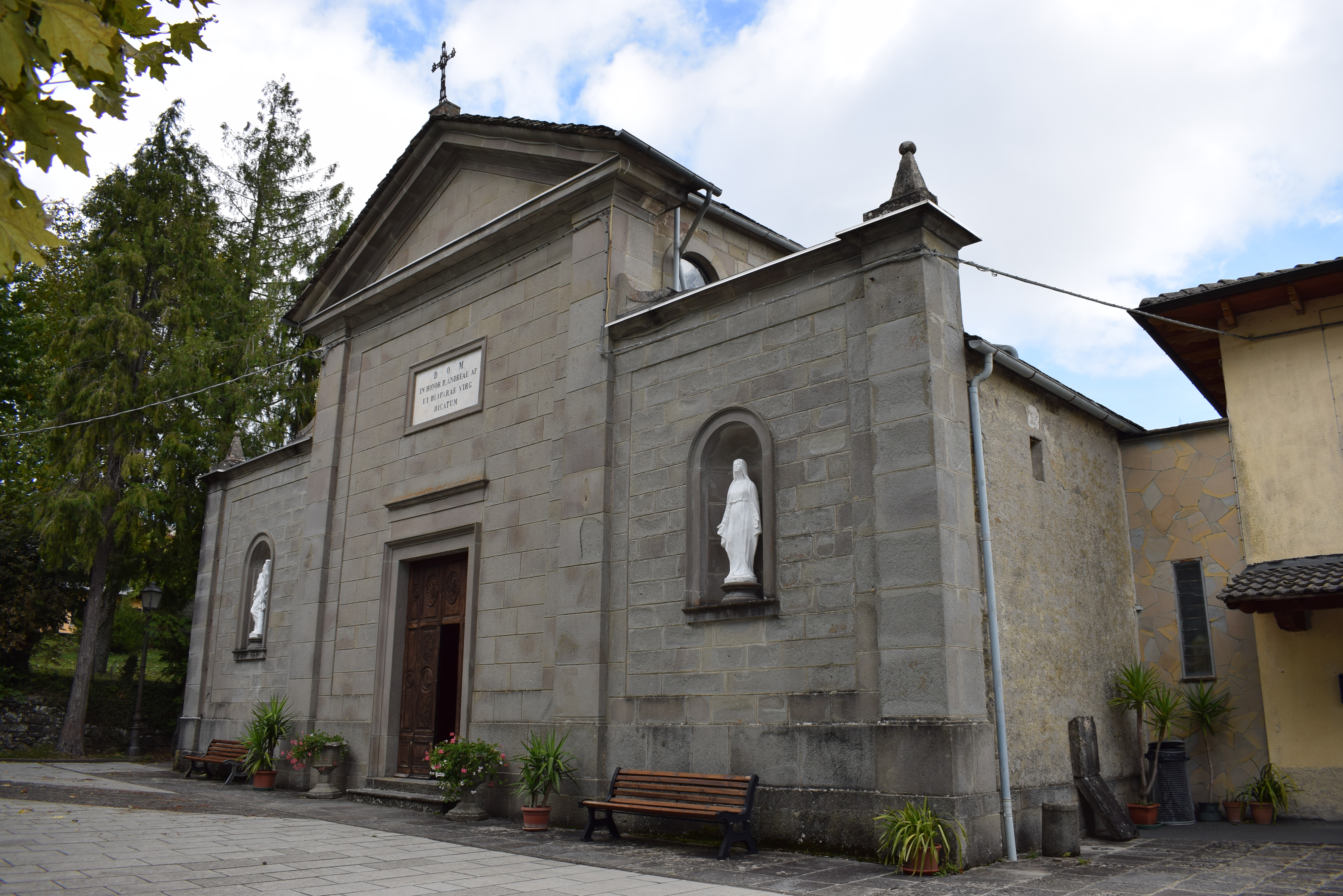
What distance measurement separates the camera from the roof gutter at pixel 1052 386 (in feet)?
29.3

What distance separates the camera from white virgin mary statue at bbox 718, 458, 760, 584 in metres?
8.98

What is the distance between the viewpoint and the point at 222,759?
15047 mm

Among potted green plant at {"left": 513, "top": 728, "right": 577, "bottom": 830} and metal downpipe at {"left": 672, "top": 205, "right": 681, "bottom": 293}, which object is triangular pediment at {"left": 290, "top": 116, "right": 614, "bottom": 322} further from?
potted green plant at {"left": 513, "top": 728, "right": 577, "bottom": 830}

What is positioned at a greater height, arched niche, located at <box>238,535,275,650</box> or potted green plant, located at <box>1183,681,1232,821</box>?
arched niche, located at <box>238,535,275,650</box>

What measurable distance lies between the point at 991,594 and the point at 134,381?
733 inches

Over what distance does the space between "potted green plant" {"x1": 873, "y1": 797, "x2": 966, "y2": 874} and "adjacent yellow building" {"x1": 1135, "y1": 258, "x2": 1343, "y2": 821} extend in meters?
4.24

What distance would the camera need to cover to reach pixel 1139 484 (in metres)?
12.3

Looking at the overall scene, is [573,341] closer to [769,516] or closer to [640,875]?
[769,516]

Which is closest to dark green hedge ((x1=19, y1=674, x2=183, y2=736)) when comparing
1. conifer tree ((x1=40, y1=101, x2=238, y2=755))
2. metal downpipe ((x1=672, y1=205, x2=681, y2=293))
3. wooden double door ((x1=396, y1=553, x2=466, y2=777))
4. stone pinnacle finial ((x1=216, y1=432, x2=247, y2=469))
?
conifer tree ((x1=40, y1=101, x2=238, y2=755))

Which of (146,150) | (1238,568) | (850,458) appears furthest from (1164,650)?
(146,150)

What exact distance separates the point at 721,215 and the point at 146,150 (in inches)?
592

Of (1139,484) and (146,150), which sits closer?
(1139,484)

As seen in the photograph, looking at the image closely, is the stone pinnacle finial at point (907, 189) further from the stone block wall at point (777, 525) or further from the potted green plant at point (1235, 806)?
the potted green plant at point (1235, 806)

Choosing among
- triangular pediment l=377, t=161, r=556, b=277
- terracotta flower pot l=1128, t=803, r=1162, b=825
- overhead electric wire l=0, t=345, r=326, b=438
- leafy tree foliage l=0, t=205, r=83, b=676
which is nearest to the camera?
A: terracotta flower pot l=1128, t=803, r=1162, b=825
